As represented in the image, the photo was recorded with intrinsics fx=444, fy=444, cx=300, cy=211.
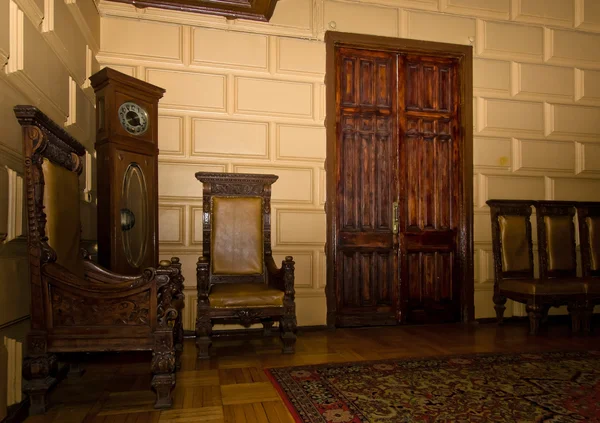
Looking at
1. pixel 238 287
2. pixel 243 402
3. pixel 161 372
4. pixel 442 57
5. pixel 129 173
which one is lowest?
pixel 243 402

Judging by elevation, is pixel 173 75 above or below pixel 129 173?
above

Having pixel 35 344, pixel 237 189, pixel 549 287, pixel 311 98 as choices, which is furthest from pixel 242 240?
pixel 549 287

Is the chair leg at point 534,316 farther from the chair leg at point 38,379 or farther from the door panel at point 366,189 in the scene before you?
the chair leg at point 38,379

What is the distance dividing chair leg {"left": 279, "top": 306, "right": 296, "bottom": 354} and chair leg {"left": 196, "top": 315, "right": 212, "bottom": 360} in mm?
457

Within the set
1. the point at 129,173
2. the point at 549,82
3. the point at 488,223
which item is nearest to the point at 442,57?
the point at 549,82

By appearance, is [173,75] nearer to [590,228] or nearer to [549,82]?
[549,82]

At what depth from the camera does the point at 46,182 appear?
1878 mm

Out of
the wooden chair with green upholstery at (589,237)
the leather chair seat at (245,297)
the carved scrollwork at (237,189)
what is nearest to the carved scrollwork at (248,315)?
the leather chair seat at (245,297)

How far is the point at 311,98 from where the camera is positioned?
140 inches

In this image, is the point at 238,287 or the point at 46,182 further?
the point at 238,287

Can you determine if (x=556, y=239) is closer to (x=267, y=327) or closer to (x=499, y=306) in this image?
(x=499, y=306)

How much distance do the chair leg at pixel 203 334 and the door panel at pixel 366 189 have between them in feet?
4.02

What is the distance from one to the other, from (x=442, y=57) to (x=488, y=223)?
1.50 meters

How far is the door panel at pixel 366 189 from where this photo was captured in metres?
3.61
